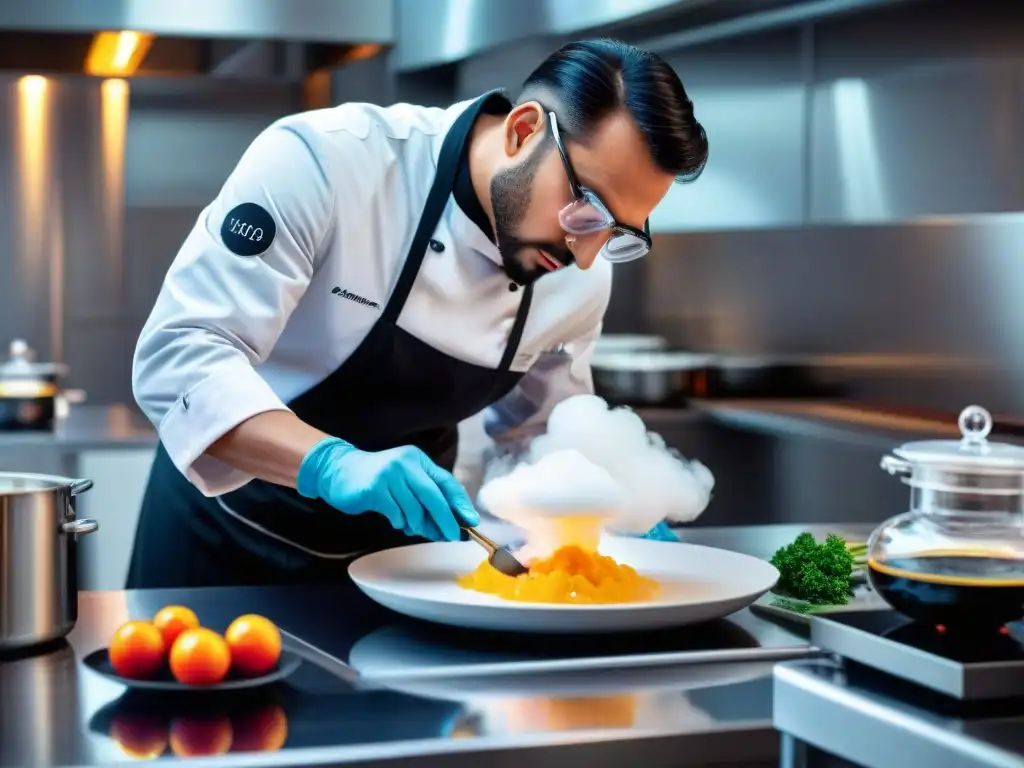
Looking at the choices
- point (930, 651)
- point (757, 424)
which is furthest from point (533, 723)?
point (757, 424)

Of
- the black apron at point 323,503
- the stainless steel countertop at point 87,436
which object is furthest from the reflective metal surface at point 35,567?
the stainless steel countertop at point 87,436

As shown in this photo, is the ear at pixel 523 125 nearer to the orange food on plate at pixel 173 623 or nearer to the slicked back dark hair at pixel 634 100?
the slicked back dark hair at pixel 634 100

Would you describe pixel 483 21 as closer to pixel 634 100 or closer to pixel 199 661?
pixel 634 100

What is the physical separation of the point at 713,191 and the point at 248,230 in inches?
89.4

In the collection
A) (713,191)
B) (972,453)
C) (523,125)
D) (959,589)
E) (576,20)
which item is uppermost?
(576,20)

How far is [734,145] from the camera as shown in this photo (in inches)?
150

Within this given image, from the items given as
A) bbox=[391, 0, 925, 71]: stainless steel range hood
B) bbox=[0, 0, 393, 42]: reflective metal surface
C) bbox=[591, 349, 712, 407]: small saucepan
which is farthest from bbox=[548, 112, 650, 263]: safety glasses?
bbox=[0, 0, 393, 42]: reflective metal surface

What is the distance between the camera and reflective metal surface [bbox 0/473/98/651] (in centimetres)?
138

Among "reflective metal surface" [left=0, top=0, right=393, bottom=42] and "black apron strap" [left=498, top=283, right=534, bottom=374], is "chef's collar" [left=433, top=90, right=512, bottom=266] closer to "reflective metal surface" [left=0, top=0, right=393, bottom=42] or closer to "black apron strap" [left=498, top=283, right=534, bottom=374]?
"black apron strap" [left=498, top=283, right=534, bottom=374]

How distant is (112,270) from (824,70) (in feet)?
8.90

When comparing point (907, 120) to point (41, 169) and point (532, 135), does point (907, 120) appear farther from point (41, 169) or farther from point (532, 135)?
point (41, 169)

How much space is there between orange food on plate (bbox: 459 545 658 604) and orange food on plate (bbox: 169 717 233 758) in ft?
1.44

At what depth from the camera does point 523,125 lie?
1909 mm

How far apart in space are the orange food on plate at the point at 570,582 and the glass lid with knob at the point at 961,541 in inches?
13.3
